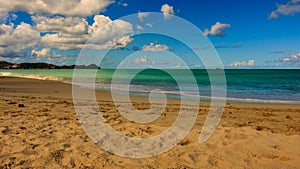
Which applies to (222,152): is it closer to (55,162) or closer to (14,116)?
(55,162)

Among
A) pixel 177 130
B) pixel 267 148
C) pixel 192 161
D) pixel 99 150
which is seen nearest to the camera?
pixel 192 161

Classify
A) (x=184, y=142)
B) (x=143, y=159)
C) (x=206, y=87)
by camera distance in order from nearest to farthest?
(x=143, y=159) < (x=184, y=142) < (x=206, y=87)

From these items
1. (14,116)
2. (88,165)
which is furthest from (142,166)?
(14,116)

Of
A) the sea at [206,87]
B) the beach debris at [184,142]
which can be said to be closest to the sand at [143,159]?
the beach debris at [184,142]

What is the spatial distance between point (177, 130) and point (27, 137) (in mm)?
3519

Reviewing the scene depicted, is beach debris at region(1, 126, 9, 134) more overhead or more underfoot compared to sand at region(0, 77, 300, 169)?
more overhead

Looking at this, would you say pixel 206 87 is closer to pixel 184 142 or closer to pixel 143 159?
pixel 184 142

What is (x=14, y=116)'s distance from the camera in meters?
7.33

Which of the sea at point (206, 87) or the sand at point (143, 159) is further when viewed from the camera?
the sea at point (206, 87)

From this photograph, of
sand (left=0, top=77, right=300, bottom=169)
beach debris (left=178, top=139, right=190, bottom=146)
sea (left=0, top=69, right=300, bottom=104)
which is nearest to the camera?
sand (left=0, top=77, right=300, bottom=169)

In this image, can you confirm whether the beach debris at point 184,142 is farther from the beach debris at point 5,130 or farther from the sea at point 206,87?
the sea at point 206,87

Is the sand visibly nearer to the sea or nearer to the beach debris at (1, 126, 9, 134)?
the beach debris at (1, 126, 9, 134)

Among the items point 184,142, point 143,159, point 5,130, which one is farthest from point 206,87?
point 143,159

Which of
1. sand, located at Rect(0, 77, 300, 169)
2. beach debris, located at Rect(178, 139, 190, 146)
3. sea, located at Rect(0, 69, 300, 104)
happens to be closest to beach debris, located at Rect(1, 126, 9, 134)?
sand, located at Rect(0, 77, 300, 169)
